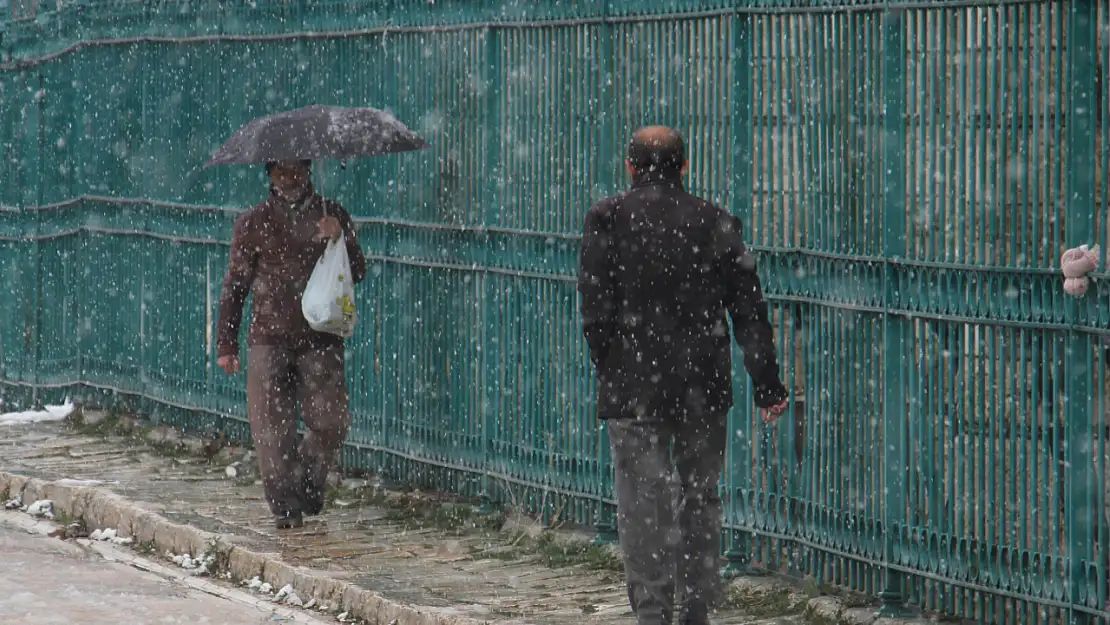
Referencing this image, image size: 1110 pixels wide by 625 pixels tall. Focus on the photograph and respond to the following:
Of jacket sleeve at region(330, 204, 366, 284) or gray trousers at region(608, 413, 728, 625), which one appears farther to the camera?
jacket sleeve at region(330, 204, 366, 284)

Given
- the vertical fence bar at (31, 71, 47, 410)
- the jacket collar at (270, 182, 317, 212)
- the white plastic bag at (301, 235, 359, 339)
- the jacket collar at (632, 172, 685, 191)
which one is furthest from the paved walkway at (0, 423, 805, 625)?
the vertical fence bar at (31, 71, 47, 410)

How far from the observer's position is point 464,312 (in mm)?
11039

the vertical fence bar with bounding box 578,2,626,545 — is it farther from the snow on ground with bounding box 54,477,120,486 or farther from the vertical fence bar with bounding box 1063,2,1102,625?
the snow on ground with bounding box 54,477,120,486

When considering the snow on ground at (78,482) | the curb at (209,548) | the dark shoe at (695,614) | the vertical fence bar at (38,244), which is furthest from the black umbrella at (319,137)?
the vertical fence bar at (38,244)

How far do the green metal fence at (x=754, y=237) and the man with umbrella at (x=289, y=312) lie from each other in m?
0.77

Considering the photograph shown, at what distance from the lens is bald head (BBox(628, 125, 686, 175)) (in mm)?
7746

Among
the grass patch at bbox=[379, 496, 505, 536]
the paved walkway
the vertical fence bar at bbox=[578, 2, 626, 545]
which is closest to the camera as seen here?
the paved walkway

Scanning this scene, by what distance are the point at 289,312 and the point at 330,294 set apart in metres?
0.28

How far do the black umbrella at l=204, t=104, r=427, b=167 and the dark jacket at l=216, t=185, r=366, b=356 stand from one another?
1.01 ft

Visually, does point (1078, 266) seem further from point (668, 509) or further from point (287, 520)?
point (287, 520)

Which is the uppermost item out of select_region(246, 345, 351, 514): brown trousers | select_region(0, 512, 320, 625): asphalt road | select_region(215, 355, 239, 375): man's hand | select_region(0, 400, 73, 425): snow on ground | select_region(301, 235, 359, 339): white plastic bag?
select_region(301, 235, 359, 339): white plastic bag

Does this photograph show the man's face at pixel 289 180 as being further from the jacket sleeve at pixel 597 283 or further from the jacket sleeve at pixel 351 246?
the jacket sleeve at pixel 597 283

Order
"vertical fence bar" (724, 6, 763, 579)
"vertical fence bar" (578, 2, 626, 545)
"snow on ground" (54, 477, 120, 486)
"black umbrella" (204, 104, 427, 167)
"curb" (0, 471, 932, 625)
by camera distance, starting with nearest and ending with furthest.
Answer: "curb" (0, 471, 932, 625) → "vertical fence bar" (724, 6, 763, 579) → "vertical fence bar" (578, 2, 626, 545) → "black umbrella" (204, 104, 427, 167) → "snow on ground" (54, 477, 120, 486)

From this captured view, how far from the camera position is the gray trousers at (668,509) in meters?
7.71
